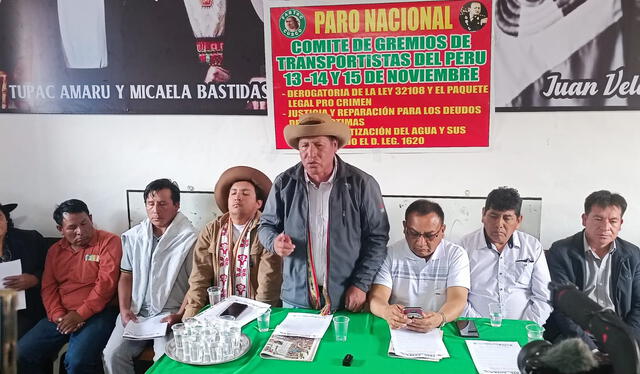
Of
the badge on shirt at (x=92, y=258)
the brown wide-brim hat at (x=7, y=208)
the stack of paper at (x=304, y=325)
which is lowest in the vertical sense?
the stack of paper at (x=304, y=325)

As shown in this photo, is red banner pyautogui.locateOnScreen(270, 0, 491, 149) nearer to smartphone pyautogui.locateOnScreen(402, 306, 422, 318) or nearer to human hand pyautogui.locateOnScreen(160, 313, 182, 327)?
smartphone pyautogui.locateOnScreen(402, 306, 422, 318)

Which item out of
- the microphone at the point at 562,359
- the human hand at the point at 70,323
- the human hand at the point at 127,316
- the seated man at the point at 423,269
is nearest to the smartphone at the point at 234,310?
the seated man at the point at 423,269

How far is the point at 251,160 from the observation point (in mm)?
3166

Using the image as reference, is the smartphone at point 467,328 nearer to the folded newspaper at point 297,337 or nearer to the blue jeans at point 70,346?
the folded newspaper at point 297,337

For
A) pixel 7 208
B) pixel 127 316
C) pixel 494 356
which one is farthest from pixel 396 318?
pixel 7 208

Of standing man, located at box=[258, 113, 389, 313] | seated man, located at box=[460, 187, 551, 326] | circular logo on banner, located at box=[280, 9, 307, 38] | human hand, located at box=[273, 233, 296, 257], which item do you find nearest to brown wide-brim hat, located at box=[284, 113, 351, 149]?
standing man, located at box=[258, 113, 389, 313]

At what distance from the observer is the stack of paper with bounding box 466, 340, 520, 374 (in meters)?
1.79

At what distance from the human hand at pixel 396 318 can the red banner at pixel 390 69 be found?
114 cm

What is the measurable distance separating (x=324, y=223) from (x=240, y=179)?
28.8 inches

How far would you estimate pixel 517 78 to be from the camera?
284 centimetres

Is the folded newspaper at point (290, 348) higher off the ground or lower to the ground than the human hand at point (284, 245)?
lower

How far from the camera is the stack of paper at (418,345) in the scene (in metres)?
1.89

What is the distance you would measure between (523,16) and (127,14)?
229 centimetres

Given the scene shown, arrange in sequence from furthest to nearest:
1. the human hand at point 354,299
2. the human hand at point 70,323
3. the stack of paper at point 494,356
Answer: the human hand at point 70,323
the human hand at point 354,299
the stack of paper at point 494,356
